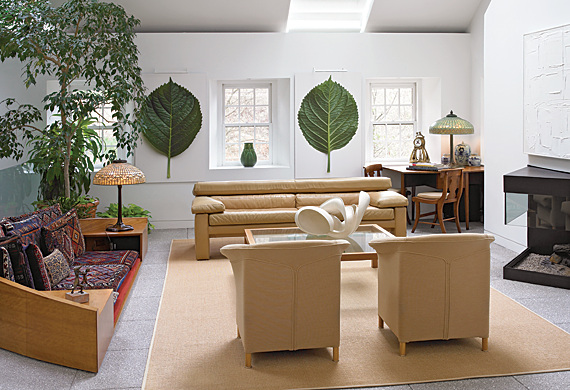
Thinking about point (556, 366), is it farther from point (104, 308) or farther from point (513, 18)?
point (513, 18)

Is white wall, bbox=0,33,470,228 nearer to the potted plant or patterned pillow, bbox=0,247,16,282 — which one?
the potted plant

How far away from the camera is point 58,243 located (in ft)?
13.0

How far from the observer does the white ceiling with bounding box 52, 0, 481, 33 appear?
23.0 feet

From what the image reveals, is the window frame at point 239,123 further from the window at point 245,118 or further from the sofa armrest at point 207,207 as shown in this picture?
the sofa armrest at point 207,207

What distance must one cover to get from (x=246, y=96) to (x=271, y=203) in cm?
226

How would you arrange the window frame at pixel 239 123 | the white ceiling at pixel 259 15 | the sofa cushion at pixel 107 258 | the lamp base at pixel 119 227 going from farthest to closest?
the window frame at pixel 239 123
the white ceiling at pixel 259 15
the lamp base at pixel 119 227
the sofa cushion at pixel 107 258

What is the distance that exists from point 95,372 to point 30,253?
35.1 inches

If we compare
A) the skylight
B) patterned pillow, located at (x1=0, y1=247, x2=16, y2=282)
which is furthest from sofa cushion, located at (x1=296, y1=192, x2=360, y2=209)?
patterned pillow, located at (x1=0, y1=247, x2=16, y2=282)

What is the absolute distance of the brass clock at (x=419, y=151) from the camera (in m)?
7.52

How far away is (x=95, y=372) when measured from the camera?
117 inches

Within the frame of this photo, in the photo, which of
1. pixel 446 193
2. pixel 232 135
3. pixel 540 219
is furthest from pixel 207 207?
pixel 540 219

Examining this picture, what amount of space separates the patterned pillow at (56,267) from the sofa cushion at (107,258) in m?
0.39

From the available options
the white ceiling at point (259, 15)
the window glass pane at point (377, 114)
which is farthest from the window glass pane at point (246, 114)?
the window glass pane at point (377, 114)

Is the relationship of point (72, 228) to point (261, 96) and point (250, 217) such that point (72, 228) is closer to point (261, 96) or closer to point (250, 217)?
point (250, 217)
